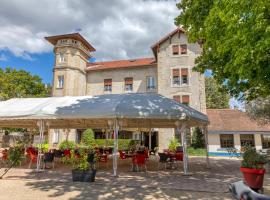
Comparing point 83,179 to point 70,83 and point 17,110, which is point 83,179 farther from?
point 70,83

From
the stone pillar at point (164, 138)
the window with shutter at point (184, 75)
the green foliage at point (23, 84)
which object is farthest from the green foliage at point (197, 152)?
the green foliage at point (23, 84)

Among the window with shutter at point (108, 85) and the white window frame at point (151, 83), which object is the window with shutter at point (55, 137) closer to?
the window with shutter at point (108, 85)

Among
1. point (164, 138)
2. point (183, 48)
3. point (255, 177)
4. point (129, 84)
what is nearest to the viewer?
point (255, 177)

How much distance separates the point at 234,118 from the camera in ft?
85.6

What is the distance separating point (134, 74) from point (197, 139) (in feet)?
38.5

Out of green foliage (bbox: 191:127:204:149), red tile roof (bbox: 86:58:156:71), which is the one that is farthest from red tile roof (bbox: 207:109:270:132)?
red tile roof (bbox: 86:58:156:71)

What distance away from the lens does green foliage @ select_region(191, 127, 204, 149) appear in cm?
2482

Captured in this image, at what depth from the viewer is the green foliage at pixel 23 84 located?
3809cm

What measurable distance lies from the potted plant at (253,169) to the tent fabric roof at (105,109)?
3240 millimetres

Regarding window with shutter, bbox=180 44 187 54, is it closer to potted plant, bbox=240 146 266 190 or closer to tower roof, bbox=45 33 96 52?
tower roof, bbox=45 33 96 52

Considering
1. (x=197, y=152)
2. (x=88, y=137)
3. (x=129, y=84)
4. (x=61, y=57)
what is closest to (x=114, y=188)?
(x=197, y=152)

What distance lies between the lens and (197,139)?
25.1m

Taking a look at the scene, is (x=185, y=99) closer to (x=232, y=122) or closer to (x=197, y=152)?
(x=232, y=122)

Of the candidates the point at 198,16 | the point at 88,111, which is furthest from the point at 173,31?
the point at 88,111
